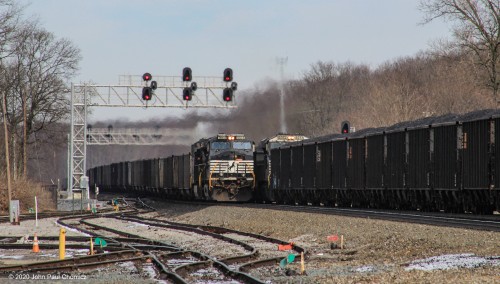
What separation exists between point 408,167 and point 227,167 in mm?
17424

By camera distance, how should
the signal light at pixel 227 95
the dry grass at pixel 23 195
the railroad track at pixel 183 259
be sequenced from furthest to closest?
the dry grass at pixel 23 195 → the signal light at pixel 227 95 → the railroad track at pixel 183 259

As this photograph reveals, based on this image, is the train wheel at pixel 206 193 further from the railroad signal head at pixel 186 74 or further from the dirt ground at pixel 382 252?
the dirt ground at pixel 382 252

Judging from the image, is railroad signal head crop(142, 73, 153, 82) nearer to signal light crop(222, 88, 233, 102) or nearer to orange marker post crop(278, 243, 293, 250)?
signal light crop(222, 88, 233, 102)

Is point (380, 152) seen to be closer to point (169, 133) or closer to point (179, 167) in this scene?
point (179, 167)

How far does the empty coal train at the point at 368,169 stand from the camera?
96.6ft

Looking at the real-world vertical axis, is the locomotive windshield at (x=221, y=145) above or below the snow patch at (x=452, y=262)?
above

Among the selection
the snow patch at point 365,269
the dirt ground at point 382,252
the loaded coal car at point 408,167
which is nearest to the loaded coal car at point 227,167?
A: the loaded coal car at point 408,167

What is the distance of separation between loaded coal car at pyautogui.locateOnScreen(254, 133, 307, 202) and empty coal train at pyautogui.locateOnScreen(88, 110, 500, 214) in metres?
Result: 0.06

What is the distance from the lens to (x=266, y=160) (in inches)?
2126

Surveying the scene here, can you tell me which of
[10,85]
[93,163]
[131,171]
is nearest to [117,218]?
[10,85]

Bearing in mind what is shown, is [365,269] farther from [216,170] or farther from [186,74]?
[216,170]

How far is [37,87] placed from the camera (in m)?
75.1

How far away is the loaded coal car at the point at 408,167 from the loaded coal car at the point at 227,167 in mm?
2488

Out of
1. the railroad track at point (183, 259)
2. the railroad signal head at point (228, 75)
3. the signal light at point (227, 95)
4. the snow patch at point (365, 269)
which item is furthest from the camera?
the signal light at point (227, 95)
